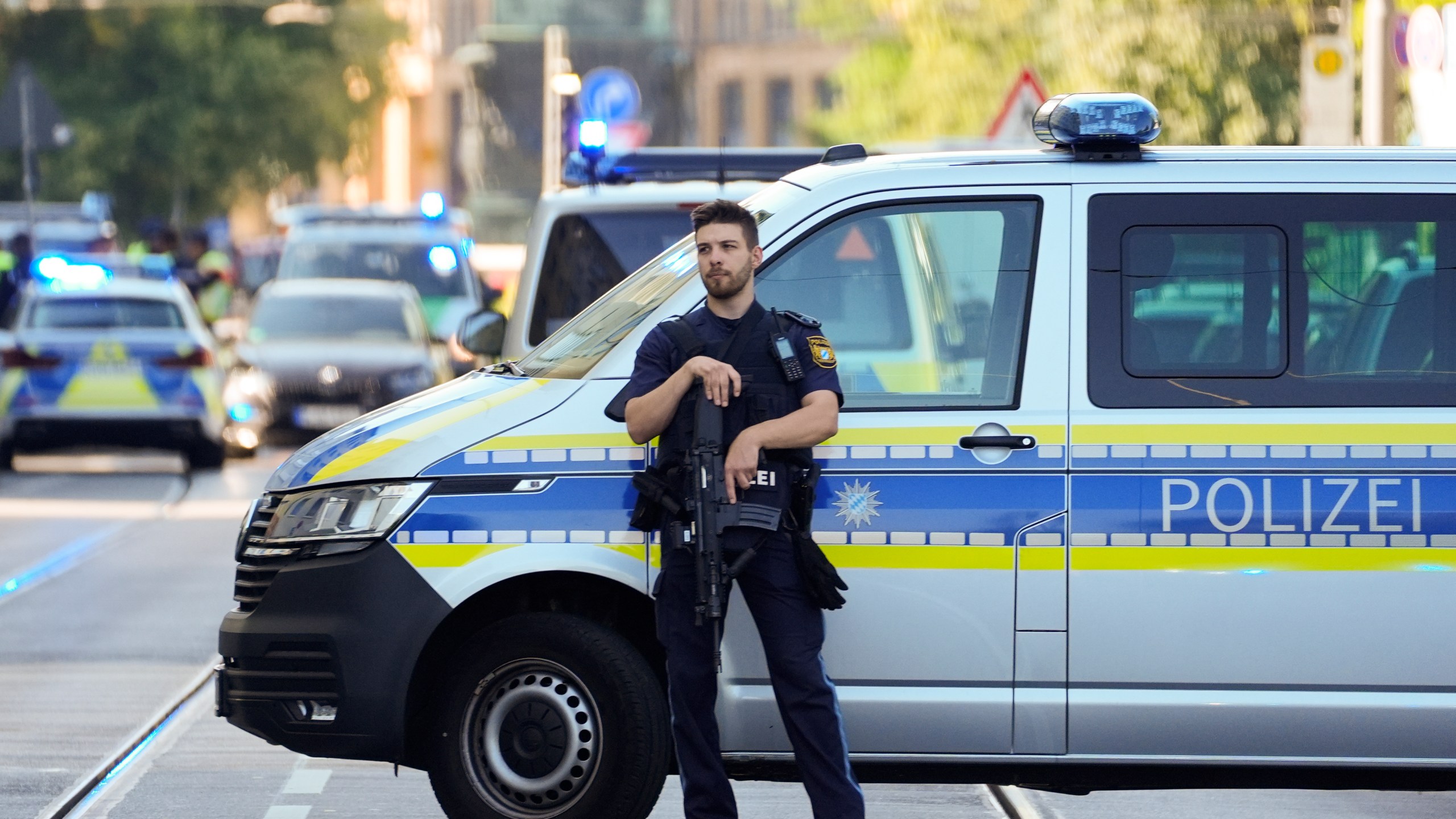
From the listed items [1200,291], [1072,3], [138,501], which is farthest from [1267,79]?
[1200,291]

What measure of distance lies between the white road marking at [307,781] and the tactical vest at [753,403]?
216 centimetres

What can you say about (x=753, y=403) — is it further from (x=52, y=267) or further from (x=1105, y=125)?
(x=52, y=267)

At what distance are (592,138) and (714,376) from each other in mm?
4446

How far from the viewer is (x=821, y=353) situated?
536cm

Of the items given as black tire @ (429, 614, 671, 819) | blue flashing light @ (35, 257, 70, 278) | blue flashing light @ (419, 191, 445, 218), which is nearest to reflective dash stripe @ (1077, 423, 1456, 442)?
black tire @ (429, 614, 671, 819)

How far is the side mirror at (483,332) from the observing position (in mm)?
8633

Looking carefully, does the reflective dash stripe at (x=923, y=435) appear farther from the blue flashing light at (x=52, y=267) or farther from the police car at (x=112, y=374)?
the blue flashing light at (x=52, y=267)

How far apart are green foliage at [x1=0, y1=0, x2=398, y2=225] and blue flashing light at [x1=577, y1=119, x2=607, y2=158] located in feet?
118

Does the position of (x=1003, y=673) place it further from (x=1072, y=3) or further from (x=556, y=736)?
(x=1072, y=3)

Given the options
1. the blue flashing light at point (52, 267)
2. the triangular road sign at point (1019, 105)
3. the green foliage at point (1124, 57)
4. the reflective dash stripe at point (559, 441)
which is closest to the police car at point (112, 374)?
the blue flashing light at point (52, 267)

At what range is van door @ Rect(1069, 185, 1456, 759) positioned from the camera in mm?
5535

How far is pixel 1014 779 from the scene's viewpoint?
5.72 m

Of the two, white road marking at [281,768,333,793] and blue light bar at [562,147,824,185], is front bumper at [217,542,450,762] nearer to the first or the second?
white road marking at [281,768,333,793]

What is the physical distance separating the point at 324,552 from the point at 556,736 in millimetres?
741
